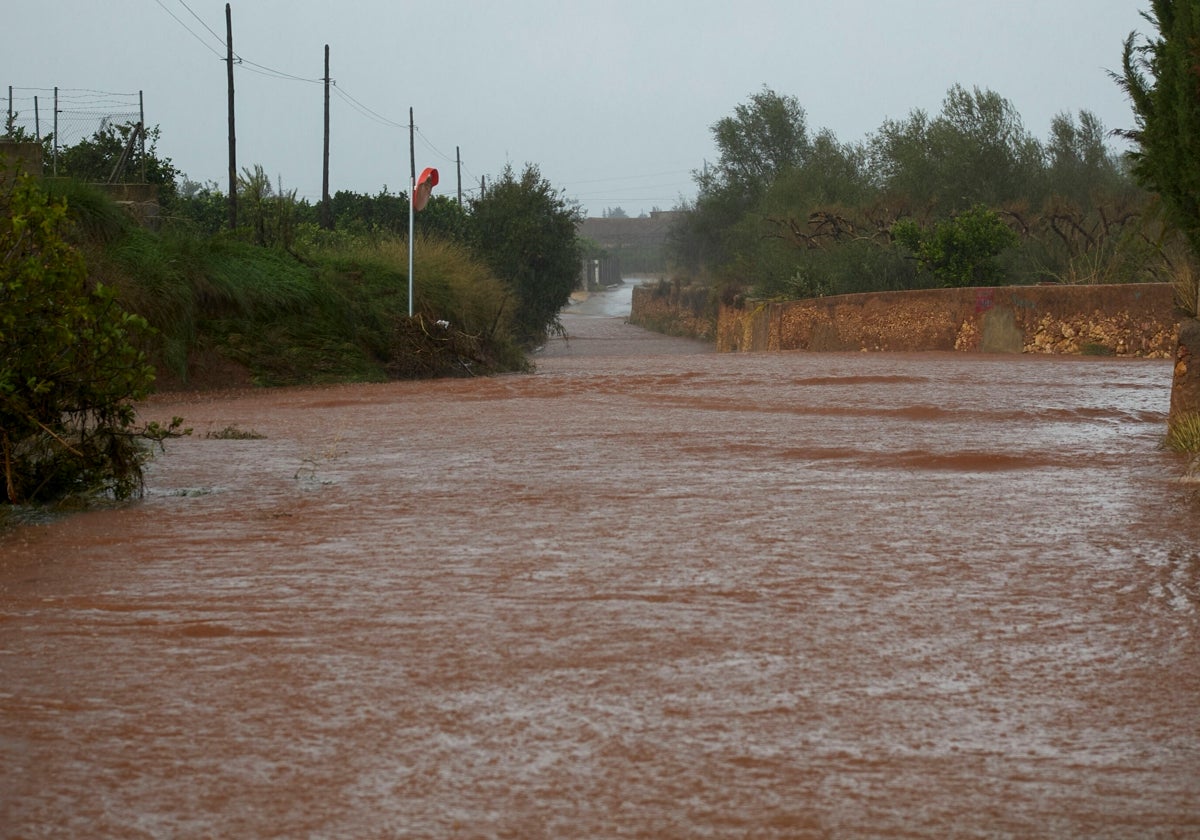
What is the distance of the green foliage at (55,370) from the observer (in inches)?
268

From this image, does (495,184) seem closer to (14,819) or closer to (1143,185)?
(1143,185)

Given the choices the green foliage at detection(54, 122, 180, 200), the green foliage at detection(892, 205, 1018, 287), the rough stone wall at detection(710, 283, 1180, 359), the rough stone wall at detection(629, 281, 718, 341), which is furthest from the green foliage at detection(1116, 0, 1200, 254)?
the rough stone wall at detection(629, 281, 718, 341)

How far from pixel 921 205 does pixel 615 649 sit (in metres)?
36.4

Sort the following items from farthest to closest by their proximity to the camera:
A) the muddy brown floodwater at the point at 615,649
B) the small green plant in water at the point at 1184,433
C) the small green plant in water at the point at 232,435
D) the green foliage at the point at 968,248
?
1. the green foliage at the point at 968,248
2. the small green plant in water at the point at 232,435
3. the small green plant in water at the point at 1184,433
4. the muddy brown floodwater at the point at 615,649

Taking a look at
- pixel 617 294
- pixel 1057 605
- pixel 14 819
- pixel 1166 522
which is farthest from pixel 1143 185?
pixel 617 294

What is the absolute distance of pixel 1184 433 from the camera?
8.41 metres

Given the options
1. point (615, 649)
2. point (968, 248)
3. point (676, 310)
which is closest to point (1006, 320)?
point (968, 248)

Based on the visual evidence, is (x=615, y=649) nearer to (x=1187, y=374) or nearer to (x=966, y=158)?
(x=1187, y=374)

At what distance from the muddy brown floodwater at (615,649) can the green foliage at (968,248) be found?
17326mm

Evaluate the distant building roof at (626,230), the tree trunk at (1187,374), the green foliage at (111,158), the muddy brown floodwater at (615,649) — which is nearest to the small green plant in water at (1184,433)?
the tree trunk at (1187,374)

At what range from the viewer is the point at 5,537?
20.4 ft

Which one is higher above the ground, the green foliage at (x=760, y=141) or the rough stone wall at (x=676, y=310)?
the green foliage at (x=760, y=141)

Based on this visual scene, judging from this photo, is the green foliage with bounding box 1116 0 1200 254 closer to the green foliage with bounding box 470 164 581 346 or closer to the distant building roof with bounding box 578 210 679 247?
the green foliage with bounding box 470 164 581 346

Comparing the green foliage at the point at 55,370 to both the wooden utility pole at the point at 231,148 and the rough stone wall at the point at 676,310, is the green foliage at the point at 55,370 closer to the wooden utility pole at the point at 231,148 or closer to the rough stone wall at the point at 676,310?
the wooden utility pole at the point at 231,148
